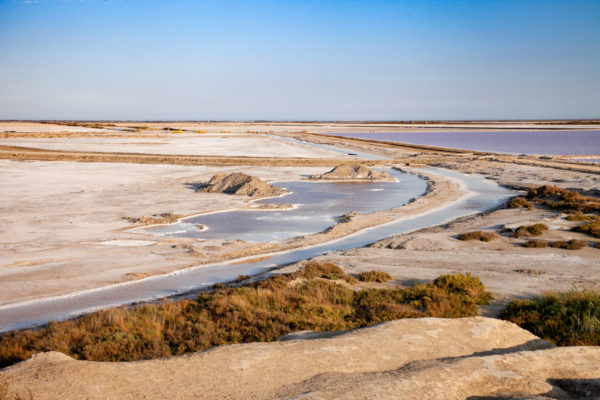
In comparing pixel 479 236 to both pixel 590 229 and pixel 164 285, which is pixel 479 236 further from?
pixel 164 285

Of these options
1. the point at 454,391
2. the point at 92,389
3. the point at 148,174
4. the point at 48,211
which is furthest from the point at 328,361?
the point at 148,174

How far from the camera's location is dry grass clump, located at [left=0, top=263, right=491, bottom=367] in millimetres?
7957

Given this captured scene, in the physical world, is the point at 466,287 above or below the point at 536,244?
above

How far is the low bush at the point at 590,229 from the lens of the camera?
55.5ft

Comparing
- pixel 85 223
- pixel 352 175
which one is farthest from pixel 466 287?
pixel 352 175

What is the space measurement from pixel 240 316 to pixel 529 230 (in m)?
11.8

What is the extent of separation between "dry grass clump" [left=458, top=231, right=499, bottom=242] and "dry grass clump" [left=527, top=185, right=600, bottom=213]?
7390mm

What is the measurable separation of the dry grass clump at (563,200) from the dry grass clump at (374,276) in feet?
44.6

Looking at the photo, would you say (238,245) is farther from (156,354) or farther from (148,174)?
(148,174)

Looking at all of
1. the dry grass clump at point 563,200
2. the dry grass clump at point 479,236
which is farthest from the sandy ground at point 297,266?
the dry grass clump at point 563,200

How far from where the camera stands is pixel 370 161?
160 ft

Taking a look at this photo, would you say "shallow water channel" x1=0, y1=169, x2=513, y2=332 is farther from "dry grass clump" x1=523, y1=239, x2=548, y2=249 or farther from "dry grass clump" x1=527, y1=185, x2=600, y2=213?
"dry grass clump" x1=527, y1=185, x2=600, y2=213

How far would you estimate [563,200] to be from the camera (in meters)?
24.8

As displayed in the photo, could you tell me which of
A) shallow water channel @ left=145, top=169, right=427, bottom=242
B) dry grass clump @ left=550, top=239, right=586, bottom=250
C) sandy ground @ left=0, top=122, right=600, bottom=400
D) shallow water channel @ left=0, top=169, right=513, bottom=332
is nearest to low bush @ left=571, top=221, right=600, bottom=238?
sandy ground @ left=0, top=122, right=600, bottom=400
